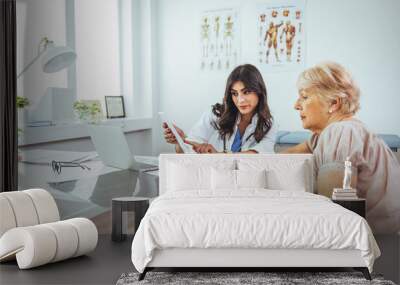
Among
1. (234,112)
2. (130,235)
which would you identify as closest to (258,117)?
(234,112)

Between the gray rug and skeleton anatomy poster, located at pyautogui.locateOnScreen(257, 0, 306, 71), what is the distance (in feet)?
9.40

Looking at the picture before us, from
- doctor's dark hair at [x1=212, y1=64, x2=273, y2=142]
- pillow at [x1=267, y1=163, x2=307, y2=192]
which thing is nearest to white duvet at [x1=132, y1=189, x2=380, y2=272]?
pillow at [x1=267, y1=163, x2=307, y2=192]

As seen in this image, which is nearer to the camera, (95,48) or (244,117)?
(244,117)

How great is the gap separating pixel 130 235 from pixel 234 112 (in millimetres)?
1870

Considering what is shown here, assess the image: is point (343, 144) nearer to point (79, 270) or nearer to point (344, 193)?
point (344, 193)

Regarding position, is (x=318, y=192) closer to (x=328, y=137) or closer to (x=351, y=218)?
(x=328, y=137)

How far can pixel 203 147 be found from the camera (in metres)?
7.60

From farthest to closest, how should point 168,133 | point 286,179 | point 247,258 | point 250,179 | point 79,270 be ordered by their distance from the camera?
point 168,133 → point 286,179 → point 250,179 → point 79,270 → point 247,258

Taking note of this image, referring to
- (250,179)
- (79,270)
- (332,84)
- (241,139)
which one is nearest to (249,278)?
(79,270)

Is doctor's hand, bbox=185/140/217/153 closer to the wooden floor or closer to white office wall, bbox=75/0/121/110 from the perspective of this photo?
white office wall, bbox=75/0/121/110

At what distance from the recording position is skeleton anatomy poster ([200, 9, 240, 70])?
24.7ft

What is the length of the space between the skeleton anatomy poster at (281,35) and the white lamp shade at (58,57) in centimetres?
226

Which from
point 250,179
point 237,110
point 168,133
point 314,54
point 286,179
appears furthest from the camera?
point 168,133

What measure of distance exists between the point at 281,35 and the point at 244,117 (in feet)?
3.43
